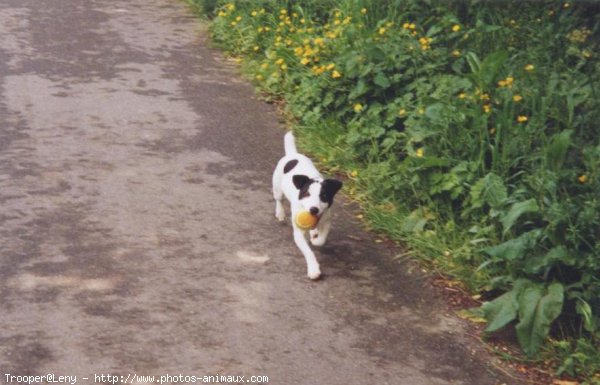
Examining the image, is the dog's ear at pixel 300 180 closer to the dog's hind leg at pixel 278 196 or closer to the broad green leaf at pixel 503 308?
the dog's hind leg at pixel 278 196

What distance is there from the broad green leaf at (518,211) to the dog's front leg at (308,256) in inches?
42.5

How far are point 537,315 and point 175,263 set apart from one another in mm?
2053

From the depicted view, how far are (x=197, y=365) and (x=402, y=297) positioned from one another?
134 centimetres

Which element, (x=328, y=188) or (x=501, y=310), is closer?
(x=501, y=310)

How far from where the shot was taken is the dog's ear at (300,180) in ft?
16.8

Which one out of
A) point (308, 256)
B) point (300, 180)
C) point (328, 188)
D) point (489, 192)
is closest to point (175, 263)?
point (308, 256)

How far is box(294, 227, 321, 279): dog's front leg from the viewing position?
201 inches

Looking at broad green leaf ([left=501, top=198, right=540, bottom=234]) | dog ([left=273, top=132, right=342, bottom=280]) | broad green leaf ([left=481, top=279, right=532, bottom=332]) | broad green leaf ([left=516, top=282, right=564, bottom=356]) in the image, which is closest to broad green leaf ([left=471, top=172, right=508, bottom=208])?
broad green leaf ([left=501, top=198, right=540, bottom=234])

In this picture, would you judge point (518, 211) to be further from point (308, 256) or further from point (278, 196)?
point (278, 196)

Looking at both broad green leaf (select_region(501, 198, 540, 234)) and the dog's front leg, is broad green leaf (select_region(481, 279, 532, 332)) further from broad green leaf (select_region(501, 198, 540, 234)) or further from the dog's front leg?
the dog's front leg

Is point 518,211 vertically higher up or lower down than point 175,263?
higher up

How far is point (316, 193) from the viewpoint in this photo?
5031mm

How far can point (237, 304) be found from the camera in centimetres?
479

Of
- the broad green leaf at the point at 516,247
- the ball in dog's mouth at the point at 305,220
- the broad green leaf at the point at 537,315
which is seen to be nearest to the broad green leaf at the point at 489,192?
the broad green leaf at the point at 516,247
